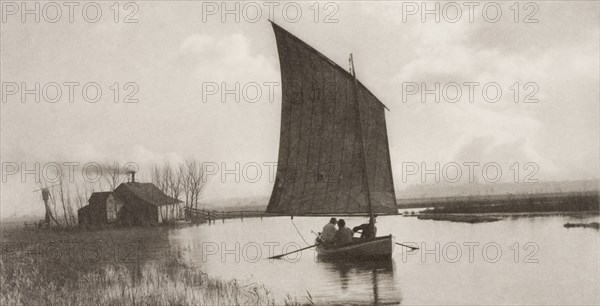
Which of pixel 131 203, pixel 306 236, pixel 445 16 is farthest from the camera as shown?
pixel 131 203

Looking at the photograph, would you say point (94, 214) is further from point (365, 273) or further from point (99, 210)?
point (365, 273)

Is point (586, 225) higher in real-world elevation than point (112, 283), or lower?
higher

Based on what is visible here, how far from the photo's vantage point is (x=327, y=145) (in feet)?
57.2

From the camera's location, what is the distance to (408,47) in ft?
52.1

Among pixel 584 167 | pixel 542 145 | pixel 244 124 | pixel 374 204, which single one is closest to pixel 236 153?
pixel 244 124

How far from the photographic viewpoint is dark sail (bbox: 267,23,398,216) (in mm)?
17219

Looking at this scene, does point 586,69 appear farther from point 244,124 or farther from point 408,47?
point 244,124

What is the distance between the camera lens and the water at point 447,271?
13031 mm

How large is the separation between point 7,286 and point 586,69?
594 inches

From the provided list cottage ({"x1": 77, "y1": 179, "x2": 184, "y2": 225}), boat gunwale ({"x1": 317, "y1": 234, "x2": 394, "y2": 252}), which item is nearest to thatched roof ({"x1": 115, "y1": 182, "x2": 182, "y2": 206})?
cottage ({"x1": 77, "y1": 179, "x2": 184, "y2": 225})

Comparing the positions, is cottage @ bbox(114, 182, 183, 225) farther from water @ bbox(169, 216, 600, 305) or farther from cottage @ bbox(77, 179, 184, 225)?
water @ bbox(169, 216, 600, 305)

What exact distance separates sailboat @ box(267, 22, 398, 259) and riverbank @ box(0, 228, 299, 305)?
377cm

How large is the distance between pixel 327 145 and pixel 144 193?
1043 inches

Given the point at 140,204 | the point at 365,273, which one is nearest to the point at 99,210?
the point at 140,204
